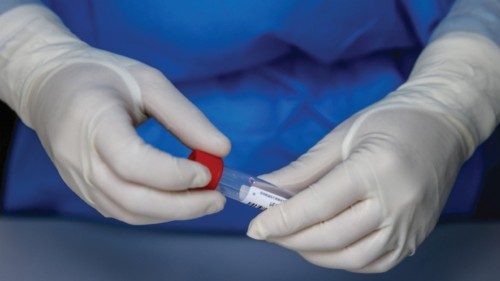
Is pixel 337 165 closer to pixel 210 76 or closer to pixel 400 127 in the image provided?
pixel 400 127

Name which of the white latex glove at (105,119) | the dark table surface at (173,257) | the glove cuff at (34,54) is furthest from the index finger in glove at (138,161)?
the dark table surface at (173,257)

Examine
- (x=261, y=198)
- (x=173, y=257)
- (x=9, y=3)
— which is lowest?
(x=173, y=257)

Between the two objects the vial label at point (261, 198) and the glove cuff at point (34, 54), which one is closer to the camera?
the vial label at point (261, 198)

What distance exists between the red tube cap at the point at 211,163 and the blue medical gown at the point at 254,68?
0.26 metres

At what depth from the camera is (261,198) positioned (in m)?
0.97

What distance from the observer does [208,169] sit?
0.93 meters

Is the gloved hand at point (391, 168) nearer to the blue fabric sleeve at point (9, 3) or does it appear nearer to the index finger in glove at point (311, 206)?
the index finger in glove at point (311, 206)

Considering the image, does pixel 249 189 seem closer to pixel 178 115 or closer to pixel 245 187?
pixel 245 187

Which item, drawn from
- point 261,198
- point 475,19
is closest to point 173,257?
point 261,198

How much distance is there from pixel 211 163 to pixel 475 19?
1.44 feet

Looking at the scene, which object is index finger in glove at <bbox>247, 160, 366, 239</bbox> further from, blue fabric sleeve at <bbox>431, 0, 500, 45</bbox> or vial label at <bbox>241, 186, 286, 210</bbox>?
blue fabric sleeve at <bbox>431, 0, 500, 45</bbox>

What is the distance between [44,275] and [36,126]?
0.19 meters

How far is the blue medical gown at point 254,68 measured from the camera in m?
1.17

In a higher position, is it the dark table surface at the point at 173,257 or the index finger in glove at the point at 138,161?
the index finger in glove at the point at 138,161
